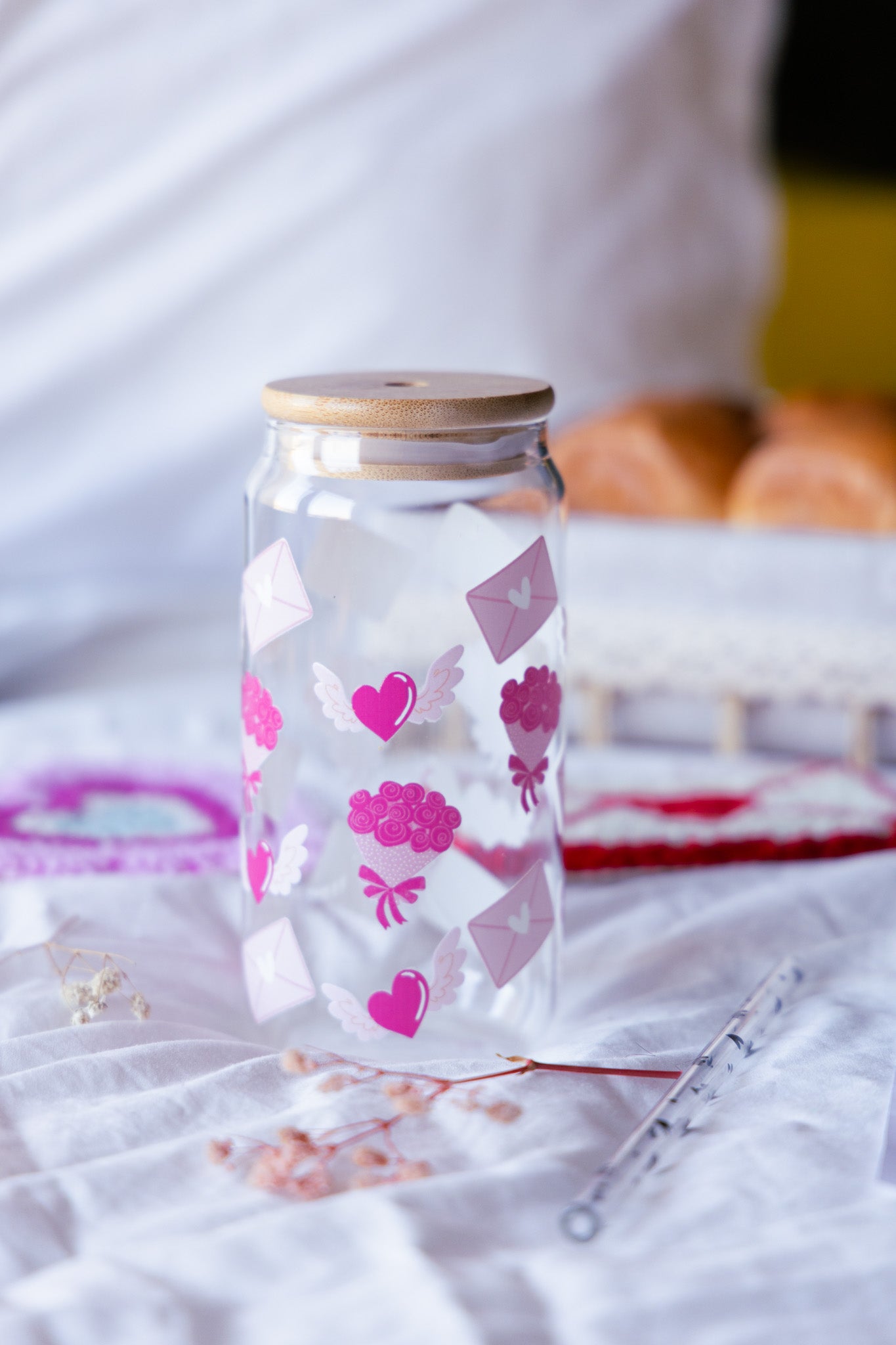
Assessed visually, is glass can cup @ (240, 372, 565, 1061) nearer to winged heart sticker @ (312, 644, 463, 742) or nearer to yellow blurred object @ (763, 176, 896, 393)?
winged heart sticker @ (312, 644, 463, 742)

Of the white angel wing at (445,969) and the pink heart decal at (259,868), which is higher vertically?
the pink heart decal at (259,868)

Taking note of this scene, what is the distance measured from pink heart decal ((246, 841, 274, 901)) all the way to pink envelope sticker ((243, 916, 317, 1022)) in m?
0.02

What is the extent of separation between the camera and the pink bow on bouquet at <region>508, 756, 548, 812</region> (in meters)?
0.55

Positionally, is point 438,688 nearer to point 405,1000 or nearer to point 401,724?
point 401,724

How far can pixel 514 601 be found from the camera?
52 centimetres

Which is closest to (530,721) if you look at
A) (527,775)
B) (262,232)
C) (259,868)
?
(527,775)

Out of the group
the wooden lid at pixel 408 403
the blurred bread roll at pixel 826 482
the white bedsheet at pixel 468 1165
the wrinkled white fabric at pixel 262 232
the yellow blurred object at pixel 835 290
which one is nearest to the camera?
the white bedsheet at pixel 468 1165

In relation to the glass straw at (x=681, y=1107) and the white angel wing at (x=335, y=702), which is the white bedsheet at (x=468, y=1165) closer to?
the glass straw at (x=681, y=1107)

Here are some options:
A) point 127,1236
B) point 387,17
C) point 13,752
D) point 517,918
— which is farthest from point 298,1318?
point 387,17

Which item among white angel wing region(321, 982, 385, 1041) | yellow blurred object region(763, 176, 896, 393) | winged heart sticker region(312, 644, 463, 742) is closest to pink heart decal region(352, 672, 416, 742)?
winged heart sticker region(312, 644, 463, 742)

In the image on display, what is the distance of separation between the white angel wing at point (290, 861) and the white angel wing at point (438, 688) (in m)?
0.07

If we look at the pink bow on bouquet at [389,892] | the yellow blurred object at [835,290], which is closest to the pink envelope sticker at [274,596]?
the pink bow on bouquet at [389,892]

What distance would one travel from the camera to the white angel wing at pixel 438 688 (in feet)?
1.67

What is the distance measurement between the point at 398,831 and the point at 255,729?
0.08m
